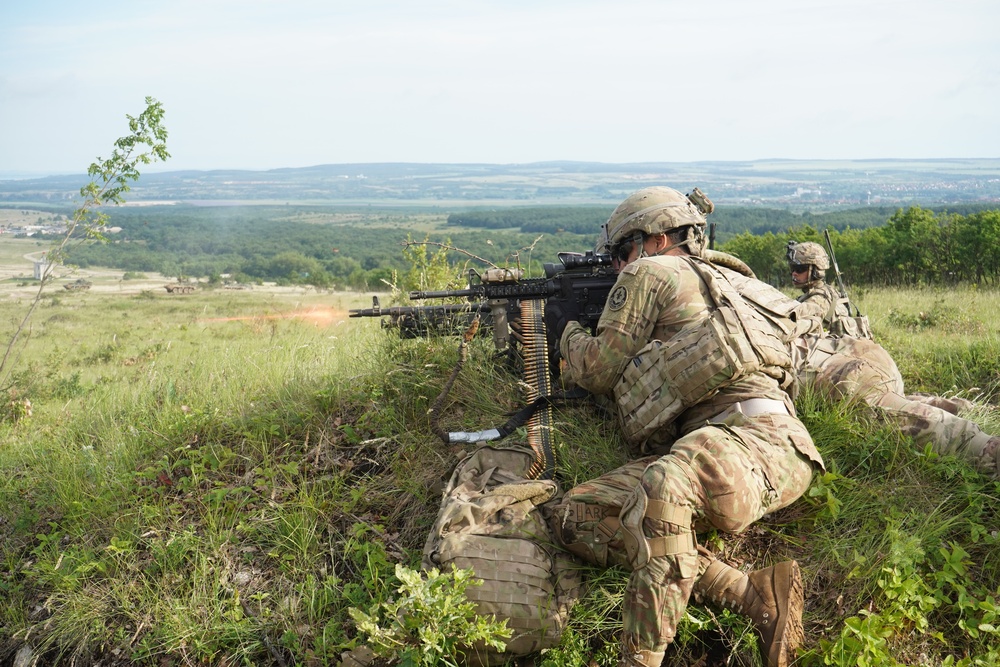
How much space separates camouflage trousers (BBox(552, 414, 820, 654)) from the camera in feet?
9.98

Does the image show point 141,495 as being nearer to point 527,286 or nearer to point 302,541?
point 302,541

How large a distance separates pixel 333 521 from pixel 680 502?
2.22 m

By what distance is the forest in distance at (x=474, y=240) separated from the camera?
1955cm

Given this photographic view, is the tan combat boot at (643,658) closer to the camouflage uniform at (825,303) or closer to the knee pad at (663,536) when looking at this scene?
the knee pad at (663,536)

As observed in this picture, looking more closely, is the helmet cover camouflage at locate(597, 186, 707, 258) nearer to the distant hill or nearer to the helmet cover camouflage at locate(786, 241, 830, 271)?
the helmet cover camouflage at locate(786, 241, 830, 271)

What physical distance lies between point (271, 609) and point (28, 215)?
234 feet

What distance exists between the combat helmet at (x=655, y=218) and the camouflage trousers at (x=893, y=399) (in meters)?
1.45

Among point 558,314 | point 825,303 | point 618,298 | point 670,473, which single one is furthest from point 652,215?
point 825,303

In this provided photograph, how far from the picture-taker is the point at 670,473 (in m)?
3.16

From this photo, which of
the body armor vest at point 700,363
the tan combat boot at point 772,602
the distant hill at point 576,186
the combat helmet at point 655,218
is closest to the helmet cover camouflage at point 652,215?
the combat helmet at point 655,218

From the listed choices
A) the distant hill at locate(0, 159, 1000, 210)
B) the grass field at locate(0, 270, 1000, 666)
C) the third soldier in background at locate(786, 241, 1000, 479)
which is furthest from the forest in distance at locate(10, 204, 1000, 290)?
the distant hill at locate(0, 159, 1000, 210)

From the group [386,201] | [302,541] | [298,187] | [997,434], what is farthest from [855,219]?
[298,187]

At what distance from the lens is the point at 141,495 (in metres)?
4.80

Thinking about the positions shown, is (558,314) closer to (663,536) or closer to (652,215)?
(652,215)
